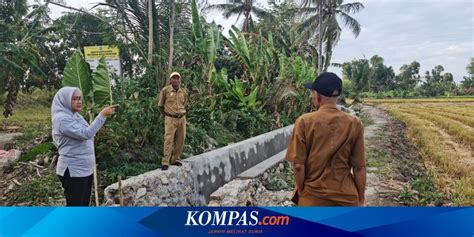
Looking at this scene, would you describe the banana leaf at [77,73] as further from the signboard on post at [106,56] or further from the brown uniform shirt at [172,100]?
the brown uniform shirt at [172,100]

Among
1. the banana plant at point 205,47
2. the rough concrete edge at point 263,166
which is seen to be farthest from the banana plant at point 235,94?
the rough concrete edge at point 263,166

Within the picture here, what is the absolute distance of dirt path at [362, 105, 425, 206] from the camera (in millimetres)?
3931

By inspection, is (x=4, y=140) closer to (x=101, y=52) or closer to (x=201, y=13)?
(x=101, y=52)

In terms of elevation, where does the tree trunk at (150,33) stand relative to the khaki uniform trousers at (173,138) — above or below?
above

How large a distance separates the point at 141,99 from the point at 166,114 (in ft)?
1.45

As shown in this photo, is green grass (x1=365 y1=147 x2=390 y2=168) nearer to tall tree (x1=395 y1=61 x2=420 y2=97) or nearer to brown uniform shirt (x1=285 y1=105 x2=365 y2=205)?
tall tree (x1=395 y1=61 x2=420 y2=97)

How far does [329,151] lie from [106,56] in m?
3.15

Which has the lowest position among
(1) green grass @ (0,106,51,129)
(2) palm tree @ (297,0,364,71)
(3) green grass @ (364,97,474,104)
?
(1) green grass @ (0,106,51,129)

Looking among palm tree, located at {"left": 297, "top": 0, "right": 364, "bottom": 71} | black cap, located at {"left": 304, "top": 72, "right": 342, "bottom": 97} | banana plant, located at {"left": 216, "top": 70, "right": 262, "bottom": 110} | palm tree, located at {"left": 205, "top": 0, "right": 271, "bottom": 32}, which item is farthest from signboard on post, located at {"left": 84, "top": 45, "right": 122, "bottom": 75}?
palm tree, located at {"left": 205, "top": 0, "right": 271, "bottom": 32}

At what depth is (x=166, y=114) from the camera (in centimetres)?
411

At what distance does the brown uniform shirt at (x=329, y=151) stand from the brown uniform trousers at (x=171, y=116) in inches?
84.2

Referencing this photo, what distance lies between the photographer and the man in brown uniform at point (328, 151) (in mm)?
2031

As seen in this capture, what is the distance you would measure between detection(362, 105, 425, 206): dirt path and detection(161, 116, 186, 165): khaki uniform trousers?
1.81 metres

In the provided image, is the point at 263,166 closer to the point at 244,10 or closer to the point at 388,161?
the point at 388,161
